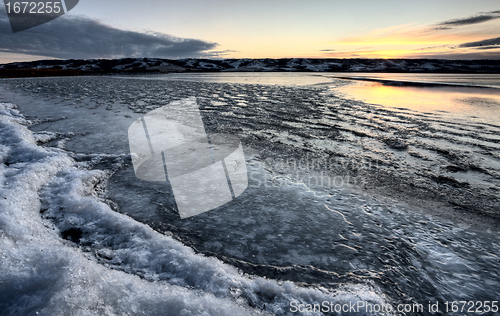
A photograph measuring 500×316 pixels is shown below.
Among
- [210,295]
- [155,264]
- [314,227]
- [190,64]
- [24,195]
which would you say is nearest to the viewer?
[210,295]

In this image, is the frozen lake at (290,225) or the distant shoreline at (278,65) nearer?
the frozen lake at (290,225)

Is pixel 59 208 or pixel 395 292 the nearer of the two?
pixel 395 292

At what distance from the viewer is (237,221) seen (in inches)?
102

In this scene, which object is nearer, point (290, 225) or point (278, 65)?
point (290, 225)

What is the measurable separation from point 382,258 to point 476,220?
149 centimetres

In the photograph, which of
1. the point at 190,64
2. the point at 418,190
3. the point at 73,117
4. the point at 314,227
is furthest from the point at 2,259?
the point at 190,64

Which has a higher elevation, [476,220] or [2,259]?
[2,259]

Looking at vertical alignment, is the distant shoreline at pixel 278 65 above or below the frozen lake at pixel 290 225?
above

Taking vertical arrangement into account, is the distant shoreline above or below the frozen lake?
above

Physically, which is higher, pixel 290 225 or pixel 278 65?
pixel 278 65

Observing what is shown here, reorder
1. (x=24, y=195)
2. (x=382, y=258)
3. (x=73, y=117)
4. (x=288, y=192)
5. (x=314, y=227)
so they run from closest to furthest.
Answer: (x=382, y=258), (x=314, y=227), (x=24, y=195), (x=288, y=192), (x=73, y=117)

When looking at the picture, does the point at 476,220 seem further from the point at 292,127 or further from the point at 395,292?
the point at 292,127

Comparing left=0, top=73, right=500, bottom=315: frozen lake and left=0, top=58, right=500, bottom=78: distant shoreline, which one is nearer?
left=0, top=73, right=500, bottom=315: frozen lake

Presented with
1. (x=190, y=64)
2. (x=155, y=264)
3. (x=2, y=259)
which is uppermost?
(x=190, y=64)
